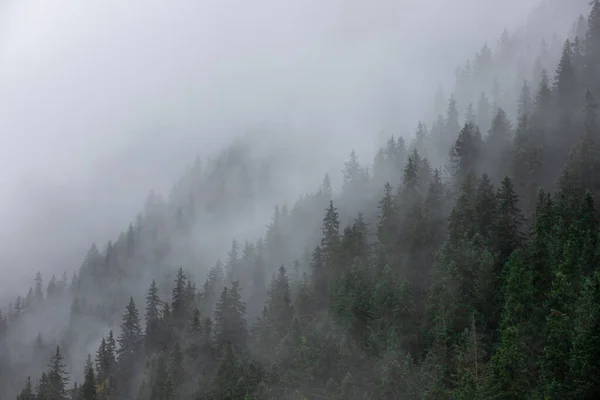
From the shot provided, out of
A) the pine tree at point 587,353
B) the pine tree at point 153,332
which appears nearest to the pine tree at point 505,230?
the pine tree at point 587,353

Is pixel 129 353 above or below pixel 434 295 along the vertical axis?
below

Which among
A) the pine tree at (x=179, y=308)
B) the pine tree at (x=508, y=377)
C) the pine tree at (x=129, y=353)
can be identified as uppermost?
the pine tree at (x=179, y=308)

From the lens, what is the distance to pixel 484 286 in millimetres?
65875

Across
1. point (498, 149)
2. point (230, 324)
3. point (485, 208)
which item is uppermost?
point (498, 149)

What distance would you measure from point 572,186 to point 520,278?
19174mm

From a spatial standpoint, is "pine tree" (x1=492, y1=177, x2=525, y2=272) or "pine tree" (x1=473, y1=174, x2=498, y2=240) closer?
"pine tree" (x1=492, y1=177, x2=525, y2=272)

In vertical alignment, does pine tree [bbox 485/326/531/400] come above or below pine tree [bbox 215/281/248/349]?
below

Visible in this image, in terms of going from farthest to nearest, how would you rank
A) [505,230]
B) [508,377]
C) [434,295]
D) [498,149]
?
1. [498,149]
2. [505,230]
3. [434,295]
4. [508,377]

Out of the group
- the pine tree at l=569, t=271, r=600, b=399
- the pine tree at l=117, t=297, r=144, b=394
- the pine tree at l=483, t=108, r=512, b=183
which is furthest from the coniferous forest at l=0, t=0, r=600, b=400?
the pine tree at l=117, t=297, r=144, b=394

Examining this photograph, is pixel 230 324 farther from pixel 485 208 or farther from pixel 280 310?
pixel 485 208

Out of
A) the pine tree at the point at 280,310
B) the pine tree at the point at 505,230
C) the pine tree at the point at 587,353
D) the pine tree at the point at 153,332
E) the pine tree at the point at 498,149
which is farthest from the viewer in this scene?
the pine tree at the point at 153,332

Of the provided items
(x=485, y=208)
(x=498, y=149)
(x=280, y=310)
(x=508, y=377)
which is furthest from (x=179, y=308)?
(x=508, y=377)

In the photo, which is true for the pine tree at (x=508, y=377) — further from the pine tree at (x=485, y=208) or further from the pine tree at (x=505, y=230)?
the pine tree at (x=485, y=208)

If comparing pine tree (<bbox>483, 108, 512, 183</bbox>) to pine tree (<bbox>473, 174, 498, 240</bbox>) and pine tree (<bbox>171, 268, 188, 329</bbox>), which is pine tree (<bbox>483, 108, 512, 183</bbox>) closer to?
pine tree (<bbox>473, 174, 498, 240</bbox>)
